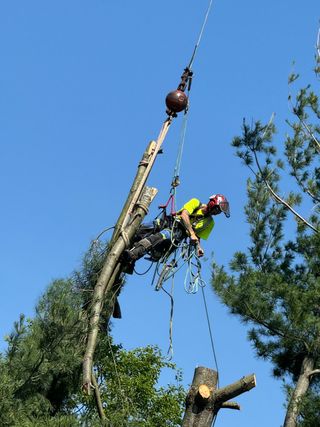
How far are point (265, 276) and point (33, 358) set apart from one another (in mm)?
4670

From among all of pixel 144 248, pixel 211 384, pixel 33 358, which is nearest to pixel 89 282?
pixel 144 248

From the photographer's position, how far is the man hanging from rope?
25.6ft

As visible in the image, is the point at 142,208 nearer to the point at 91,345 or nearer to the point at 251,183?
the point at 91,345

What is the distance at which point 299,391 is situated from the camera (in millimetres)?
10023

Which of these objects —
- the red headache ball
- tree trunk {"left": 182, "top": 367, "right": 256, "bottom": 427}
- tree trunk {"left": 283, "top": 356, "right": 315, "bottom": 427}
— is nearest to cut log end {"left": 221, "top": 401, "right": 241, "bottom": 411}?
tree trunk {"left": 182, "top": 367, "right": 256, "bottom": 427}

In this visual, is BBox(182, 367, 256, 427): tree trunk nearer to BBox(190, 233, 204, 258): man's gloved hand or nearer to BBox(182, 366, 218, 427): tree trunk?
BBox(182, 366, 218, 427): tree trunk

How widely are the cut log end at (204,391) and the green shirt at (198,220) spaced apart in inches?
83.4

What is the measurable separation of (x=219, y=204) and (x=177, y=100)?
0.99 meters

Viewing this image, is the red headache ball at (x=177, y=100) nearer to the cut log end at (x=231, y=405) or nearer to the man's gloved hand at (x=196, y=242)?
the man's gloved hand at (x=196, y=242)

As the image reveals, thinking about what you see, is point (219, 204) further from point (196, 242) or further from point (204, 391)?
point (204, 391)

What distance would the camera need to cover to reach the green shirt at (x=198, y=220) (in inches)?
313

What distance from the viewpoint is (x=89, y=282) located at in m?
7.76

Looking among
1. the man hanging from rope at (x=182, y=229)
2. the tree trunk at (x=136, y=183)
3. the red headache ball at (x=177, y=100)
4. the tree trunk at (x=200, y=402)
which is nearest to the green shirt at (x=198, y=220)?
the man hanging from rope at (x=182, y=229)

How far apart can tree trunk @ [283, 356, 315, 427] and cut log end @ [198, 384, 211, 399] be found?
145 inches
